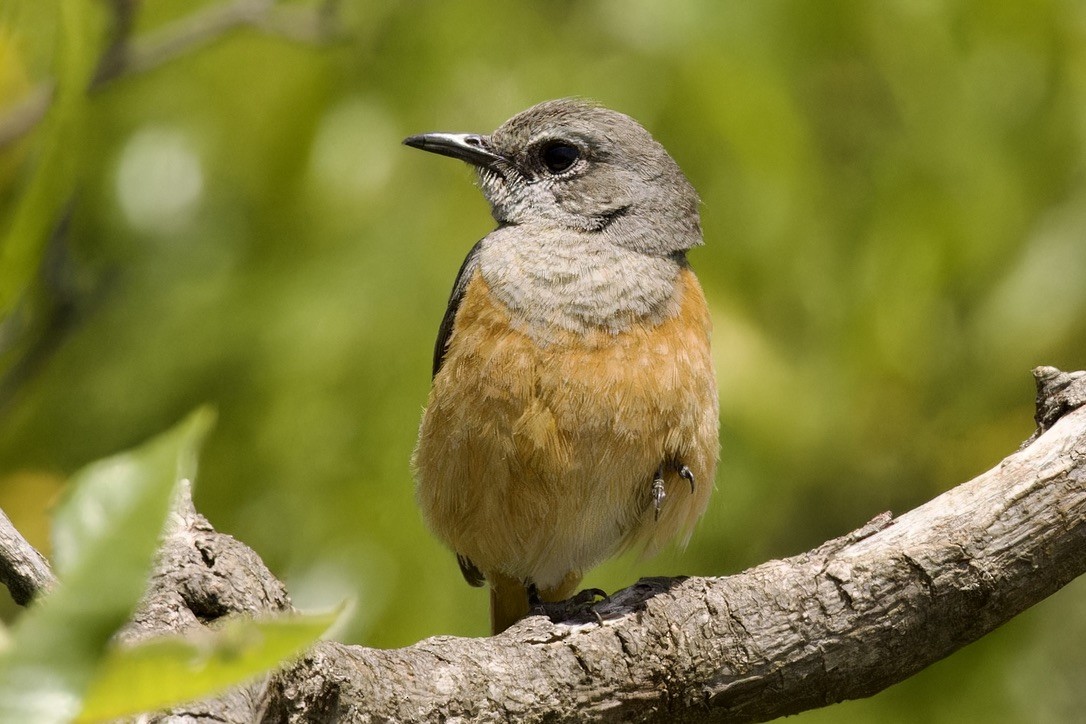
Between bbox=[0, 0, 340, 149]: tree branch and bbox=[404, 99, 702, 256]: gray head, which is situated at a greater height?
bbox=[0, 0, 340, 149]: tree branch

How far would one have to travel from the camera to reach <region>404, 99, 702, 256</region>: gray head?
537 cm

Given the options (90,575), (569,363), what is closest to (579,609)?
(569,363)

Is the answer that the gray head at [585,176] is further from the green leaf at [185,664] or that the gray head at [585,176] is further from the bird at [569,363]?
Result: the green leaf at [185,664]

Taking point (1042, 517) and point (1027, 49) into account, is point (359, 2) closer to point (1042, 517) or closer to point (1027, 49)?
point (1027, 49)

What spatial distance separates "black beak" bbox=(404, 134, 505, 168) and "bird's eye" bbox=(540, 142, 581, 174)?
0.21 m

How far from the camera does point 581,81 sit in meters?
5.34

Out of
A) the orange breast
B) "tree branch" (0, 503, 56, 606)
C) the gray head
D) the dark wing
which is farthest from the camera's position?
the gray head

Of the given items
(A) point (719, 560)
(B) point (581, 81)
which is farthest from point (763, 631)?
(B) point (581, 81)

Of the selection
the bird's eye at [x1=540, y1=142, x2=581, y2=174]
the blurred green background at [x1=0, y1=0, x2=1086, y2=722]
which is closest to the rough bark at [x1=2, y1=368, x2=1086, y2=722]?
the blurred green background at [x1=0, y1=0, x2=1086, y2=722]

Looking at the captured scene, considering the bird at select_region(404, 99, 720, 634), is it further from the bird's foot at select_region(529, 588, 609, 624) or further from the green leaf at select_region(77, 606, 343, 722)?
the green leaf at select_region(77, 606, 343, 722)

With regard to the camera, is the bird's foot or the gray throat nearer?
the bird's foot

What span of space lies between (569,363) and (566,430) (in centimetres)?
26

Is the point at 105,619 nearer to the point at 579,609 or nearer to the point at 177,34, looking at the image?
the point at 579,609

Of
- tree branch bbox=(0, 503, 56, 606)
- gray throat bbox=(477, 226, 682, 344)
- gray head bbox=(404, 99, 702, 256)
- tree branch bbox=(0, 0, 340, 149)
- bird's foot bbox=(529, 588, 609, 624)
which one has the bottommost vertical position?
bird's foot bbox=(529, 588, 609, 624)
